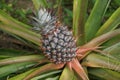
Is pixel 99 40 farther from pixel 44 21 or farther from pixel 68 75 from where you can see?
pixel 44 21

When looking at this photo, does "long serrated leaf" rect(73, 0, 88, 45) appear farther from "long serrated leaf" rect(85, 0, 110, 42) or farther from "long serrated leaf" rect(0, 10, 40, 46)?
"long serrated leaf" rect(0, 10, 40, 46)

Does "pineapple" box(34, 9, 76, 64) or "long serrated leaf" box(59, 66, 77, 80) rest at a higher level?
"pineapple" box(34, 9, 76, 64)

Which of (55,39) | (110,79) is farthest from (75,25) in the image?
(110,79)

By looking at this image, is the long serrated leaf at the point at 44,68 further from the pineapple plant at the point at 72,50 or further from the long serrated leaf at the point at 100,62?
the long serrated leaf at the point at 100,62

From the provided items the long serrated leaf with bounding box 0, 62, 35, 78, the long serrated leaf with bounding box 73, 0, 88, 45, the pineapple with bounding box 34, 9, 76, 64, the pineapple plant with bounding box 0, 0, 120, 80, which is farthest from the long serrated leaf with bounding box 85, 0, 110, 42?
the long serrated leaf with bounding box 0, 62, 35, 78

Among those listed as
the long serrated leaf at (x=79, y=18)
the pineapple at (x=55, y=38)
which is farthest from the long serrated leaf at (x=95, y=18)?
the pineapple at (x=55, y=38)

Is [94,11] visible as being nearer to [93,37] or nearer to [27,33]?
[93,37]

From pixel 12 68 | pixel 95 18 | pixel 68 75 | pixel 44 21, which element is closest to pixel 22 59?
pixel 12 68
